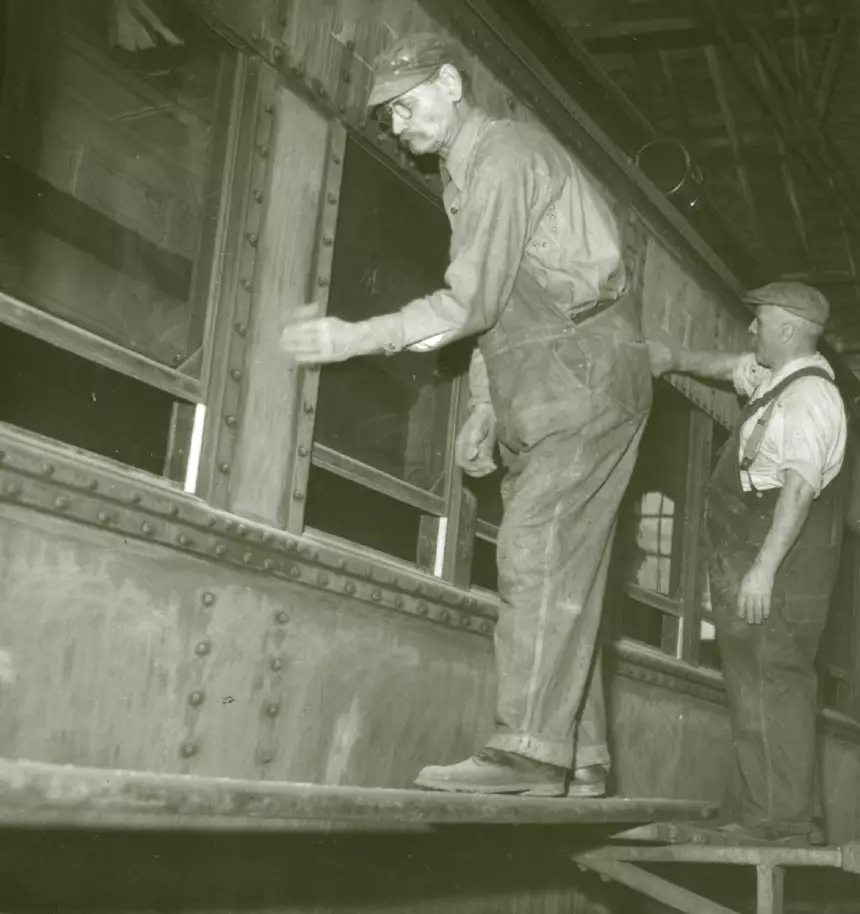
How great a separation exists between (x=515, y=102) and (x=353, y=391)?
163 centimetres

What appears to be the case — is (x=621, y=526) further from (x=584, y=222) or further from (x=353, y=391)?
(x=584, y=222)

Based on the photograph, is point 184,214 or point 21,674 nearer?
point 21,674

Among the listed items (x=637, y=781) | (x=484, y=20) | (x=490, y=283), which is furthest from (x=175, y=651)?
(x=637, y=781)

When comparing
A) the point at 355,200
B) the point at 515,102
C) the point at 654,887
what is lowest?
the point at 654,887

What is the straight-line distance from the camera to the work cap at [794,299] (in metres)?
5.73

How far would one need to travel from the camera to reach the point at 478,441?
4672 mm

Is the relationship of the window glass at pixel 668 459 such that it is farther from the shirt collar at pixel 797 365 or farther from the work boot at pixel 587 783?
the work boot at pixel 587 783

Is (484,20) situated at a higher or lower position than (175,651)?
higher

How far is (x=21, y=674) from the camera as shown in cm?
295

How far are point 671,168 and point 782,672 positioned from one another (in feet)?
9.77

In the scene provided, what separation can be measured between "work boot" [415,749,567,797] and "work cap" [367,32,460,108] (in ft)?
6.70

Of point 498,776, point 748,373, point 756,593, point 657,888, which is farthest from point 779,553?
point 498,776

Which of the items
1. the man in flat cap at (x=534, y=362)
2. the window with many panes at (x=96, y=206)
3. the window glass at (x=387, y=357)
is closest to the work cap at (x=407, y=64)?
the man in flat cap at (x=534, y=362)

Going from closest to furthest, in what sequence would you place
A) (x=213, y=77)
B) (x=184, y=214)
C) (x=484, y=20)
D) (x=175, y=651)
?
(x=175, y=651), (x=213, y=77), (x=484, y=20), (x=184, y=214)
